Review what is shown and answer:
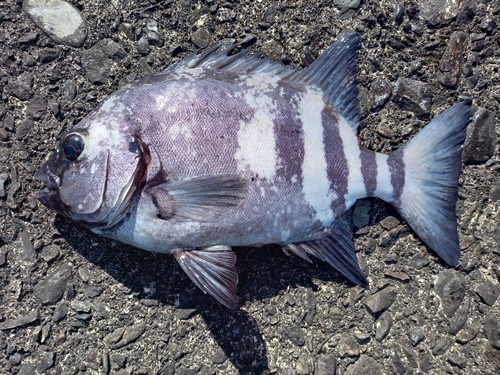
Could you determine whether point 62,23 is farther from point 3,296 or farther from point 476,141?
point 476,141

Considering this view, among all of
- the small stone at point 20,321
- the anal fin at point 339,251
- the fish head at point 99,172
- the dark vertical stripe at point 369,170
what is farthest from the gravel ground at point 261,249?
the fish head at point 99,172

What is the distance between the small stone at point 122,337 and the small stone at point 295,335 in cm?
85

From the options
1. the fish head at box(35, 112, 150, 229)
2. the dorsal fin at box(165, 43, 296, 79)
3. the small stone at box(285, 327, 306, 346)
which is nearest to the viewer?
the fish head at box(35, 112, 150, 229)

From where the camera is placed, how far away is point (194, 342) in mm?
2369

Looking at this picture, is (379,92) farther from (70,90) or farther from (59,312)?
(59,312)

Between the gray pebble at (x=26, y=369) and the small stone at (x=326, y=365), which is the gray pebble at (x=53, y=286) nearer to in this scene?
the gray pebble at (x=26, y=369)

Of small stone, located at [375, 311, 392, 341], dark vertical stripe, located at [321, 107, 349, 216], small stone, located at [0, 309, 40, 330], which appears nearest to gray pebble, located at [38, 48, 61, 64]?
small stone, located at [0, 309, 40, 330]

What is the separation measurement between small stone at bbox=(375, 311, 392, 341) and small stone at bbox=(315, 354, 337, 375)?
298mm

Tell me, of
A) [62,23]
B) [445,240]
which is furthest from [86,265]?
[445,240]

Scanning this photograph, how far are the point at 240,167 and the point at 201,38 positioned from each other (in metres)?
0.90

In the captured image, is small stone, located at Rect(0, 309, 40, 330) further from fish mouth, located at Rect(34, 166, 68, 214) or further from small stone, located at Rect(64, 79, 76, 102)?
small stone, located at Rect(64, 79, 76, 102)

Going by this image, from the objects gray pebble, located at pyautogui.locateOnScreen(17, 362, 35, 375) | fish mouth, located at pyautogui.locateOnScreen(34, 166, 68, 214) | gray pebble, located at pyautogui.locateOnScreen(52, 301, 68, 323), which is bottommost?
gray pebble, located at pyautogui.locateOnScreen(17, 362, 35, 375)

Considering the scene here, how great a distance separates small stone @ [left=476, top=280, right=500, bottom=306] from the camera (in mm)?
2422

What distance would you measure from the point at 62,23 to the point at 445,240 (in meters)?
2.55
